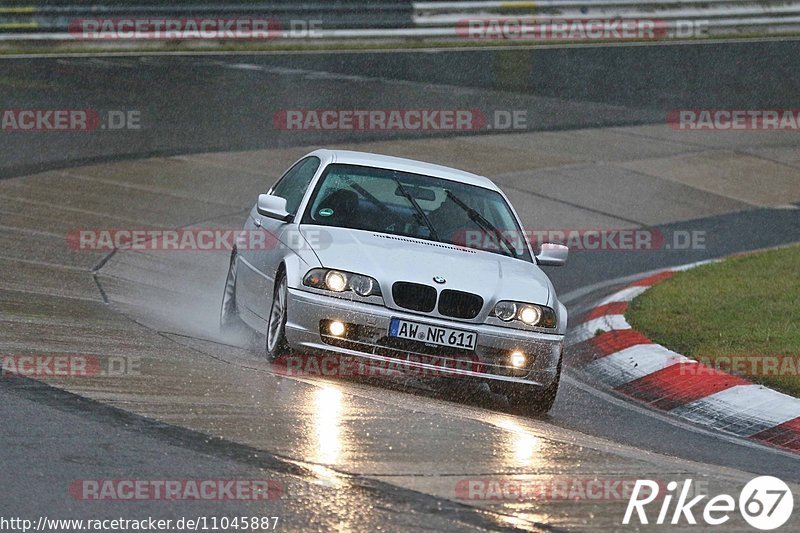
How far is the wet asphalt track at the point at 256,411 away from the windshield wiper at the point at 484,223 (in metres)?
1.02

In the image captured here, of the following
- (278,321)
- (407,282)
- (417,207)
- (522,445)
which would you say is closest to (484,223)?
(417,207)

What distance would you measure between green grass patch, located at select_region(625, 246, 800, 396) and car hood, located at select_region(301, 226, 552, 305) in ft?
6.00

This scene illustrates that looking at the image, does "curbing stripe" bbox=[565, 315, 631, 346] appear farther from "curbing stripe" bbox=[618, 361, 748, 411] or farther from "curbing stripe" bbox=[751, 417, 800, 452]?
"curbing stripe" bbox=[751, 417, 800, 452]

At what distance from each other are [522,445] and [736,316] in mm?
5056

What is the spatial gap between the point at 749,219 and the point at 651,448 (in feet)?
32.6

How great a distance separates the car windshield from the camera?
9062mm

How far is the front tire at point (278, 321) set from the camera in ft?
27.4

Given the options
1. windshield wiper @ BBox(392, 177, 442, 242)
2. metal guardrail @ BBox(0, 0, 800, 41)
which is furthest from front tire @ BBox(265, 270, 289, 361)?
Answer: metal guardrail @ BBox(0, 0, 800, 41)

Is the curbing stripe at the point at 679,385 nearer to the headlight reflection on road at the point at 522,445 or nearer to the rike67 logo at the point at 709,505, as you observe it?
the headlight reflection on road at the point at 522,445

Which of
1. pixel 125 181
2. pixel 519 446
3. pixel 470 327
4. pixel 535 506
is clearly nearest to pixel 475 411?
pixel 470 327

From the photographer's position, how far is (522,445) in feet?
21.9

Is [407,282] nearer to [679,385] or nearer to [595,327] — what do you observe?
[679,385]

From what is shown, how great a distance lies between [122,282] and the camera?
1161 cm

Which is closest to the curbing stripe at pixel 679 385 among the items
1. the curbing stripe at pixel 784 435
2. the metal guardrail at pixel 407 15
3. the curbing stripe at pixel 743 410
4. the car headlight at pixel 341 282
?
the curbing stripe at pixel 743 410
